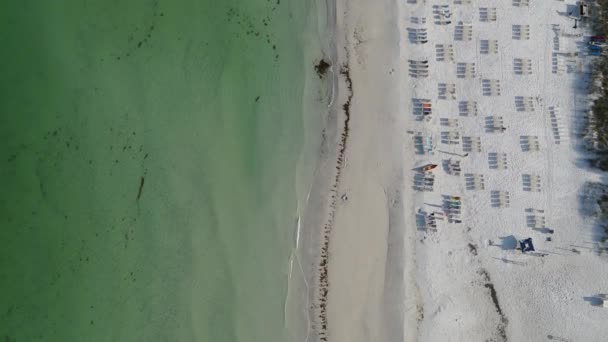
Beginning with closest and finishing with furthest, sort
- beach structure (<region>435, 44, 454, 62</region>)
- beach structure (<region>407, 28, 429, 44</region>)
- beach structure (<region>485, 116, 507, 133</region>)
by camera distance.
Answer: beach structure (<region>485, 116, 507, 133</region>)
beach structure (<region>435, 44, 454, 62</region>)
beach structure (<region>407, 28, 429, 44</region>)

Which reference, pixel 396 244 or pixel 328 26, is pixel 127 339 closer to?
pixel 396 244

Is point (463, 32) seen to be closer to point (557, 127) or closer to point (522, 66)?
point (522, 66)

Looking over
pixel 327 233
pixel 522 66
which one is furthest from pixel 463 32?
pixel 327 233

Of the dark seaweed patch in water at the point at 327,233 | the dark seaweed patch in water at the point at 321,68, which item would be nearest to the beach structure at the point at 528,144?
the dark seaweed patch in water at the point at 327,233

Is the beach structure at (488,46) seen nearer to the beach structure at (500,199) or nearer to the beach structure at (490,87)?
the beach structure at (490,87)

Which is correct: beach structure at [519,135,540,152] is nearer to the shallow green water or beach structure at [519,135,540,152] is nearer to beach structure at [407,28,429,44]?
beach structure at [407,28,429,44]

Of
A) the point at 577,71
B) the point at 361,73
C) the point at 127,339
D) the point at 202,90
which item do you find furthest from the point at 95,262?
the point at 577,71

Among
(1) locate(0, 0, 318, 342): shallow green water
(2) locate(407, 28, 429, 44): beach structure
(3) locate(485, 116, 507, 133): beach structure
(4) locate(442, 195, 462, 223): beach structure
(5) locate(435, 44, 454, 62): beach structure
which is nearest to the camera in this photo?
(1) locate(0, 0, 318, 342): shallow green water

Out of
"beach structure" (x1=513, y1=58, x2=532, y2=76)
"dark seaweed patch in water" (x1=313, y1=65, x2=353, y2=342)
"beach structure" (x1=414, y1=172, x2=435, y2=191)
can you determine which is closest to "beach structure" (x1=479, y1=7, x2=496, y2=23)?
"beach structure" (x1=513, y1=58, x2=532, y2=76)
